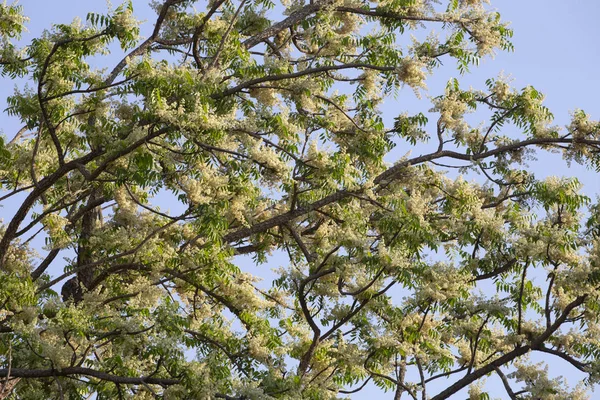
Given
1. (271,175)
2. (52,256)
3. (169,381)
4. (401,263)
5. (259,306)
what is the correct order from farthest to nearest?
(52,256), (259,306), (271,175), (401,263), (169,381)

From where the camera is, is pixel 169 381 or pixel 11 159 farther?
pixel 11 159

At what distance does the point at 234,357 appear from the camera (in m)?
10.4

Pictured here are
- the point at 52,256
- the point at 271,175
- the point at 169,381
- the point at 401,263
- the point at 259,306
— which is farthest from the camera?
the point at 52,256

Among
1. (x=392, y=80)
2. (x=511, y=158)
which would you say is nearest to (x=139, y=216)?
(x=392, y=80)

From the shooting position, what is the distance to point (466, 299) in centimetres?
1028

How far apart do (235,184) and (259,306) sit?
5.80 feet

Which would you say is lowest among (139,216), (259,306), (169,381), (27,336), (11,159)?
(169,381)

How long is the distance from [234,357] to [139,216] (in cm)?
237

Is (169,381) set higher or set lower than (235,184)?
lower

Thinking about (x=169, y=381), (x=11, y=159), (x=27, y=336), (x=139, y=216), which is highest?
(x=11, y=159)

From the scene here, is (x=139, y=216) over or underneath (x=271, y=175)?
over

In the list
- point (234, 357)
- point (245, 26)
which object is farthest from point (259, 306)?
point (245, 26)

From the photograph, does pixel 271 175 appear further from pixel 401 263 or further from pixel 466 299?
pixel 466 299

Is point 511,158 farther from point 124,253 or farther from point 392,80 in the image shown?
point 124,253
